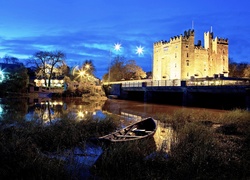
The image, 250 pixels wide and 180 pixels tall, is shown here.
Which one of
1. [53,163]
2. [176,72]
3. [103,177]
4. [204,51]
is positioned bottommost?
[103,177]

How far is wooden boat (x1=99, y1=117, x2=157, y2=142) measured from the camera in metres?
8.91

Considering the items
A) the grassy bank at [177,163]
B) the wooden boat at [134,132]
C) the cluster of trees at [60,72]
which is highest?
the cluster of trees at [60,72]

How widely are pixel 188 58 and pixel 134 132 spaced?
6020 cm

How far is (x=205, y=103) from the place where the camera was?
118ft

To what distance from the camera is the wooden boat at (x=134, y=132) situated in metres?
8.91

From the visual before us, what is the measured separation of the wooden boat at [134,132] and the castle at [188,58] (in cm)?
5500

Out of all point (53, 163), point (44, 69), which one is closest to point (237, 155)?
point (53, 163)

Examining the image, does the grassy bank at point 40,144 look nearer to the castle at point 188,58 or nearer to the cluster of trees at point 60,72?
the cluster of trees at point 60,72

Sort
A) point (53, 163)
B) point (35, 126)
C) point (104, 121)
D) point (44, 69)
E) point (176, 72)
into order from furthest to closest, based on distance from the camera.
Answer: point (176, 72) < point (44, 69) < point (104, 121) < point (35, 126) < point (53, 163)

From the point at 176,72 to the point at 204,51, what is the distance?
11.5 metres

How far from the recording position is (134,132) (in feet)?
→ 37.4

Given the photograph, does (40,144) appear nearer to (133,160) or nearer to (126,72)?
(133,160)

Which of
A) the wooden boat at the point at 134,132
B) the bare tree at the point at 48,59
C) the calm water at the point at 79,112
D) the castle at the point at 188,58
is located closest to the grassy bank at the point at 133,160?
the wooden boat at the point at 134,132

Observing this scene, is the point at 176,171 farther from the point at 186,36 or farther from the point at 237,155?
the point at 186,36
